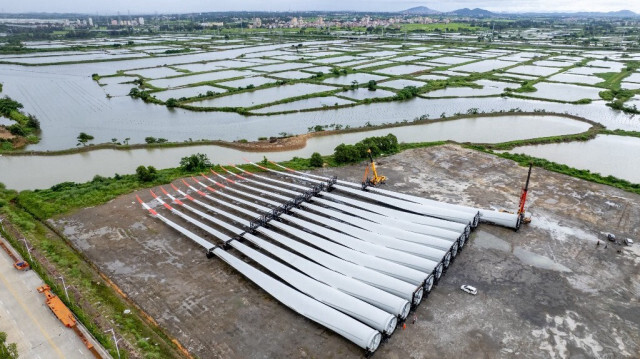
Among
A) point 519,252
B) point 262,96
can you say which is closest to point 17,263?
point 519,252

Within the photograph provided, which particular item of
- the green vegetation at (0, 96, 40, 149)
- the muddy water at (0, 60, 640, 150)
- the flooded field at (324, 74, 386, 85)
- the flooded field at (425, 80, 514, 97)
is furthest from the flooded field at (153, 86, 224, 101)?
the flooded field at (425, 80, 514, 97)

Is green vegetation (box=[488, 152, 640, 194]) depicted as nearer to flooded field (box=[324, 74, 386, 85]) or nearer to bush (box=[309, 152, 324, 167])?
bush (box=[309, 152, 324, 167])

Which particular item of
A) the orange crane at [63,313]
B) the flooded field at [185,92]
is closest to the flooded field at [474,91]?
the flooded field at [185,92]

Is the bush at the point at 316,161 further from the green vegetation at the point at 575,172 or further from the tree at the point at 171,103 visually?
the tree at the point at 171,103

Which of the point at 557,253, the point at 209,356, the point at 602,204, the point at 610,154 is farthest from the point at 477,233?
the point at 610,154

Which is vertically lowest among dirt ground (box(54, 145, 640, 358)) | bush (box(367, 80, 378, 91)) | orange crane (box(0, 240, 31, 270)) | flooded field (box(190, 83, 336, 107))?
Result: dirt ground (box(54, 145, 640, 358))

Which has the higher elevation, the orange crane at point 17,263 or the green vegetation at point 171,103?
the green vegetation at point 171,103
